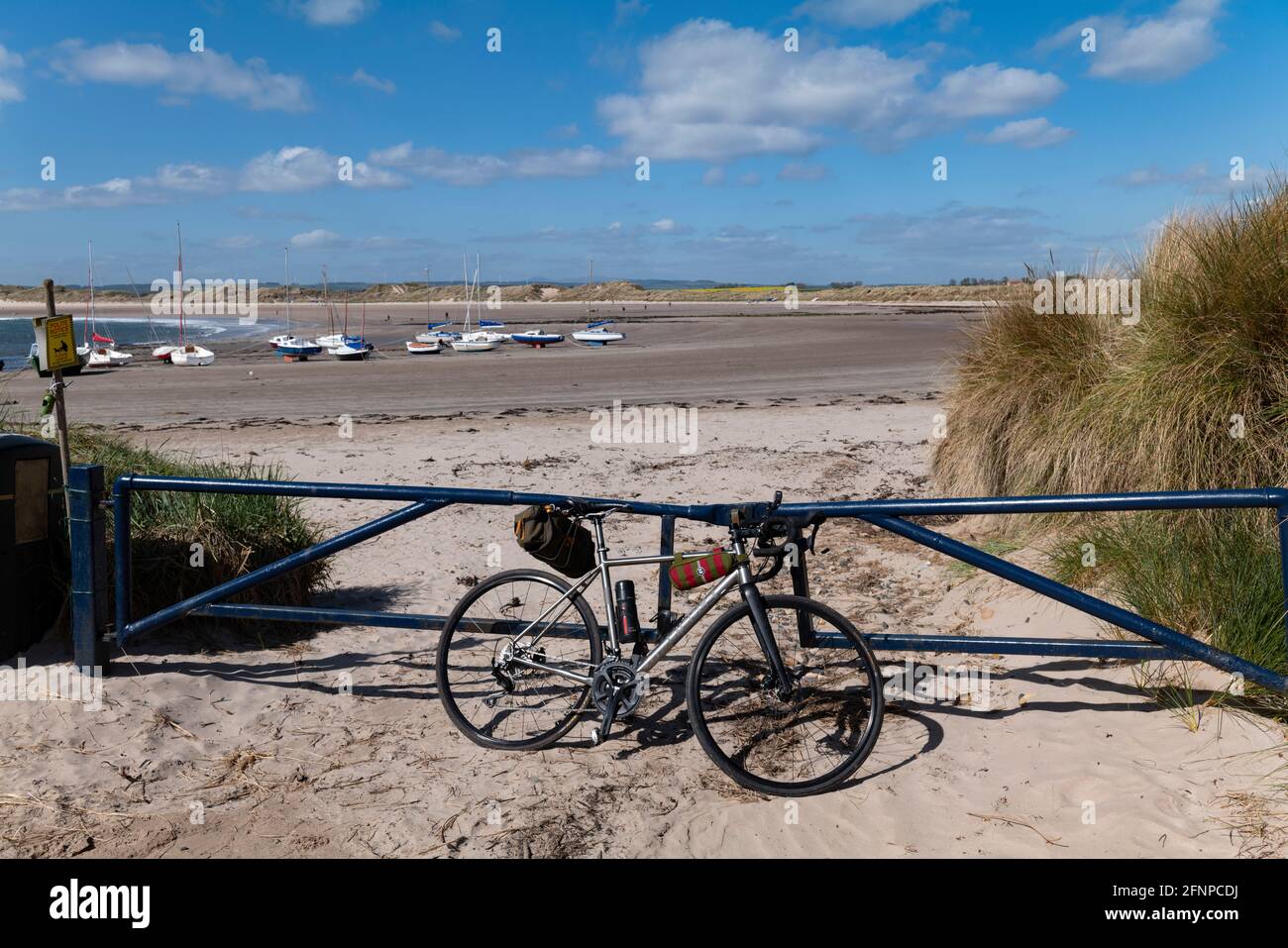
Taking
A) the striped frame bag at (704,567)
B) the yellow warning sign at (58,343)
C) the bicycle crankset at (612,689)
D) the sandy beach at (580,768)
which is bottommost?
the sandy beach at (580,768)

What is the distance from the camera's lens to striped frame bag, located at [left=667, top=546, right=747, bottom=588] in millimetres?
4348

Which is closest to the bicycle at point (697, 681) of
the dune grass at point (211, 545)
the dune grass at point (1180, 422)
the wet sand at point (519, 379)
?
the dune grass at point (211, 545)

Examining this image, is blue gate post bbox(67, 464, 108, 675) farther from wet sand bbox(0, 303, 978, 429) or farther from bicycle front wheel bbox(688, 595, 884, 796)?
wet sand bbox(0, 303, 978, 429)

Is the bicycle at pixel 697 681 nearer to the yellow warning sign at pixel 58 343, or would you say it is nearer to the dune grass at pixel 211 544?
the dune grass at pixel 211 544

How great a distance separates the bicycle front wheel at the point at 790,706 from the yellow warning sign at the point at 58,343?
145 inches

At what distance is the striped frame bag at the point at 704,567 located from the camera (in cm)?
435

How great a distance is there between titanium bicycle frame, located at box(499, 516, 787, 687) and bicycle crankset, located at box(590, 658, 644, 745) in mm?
47

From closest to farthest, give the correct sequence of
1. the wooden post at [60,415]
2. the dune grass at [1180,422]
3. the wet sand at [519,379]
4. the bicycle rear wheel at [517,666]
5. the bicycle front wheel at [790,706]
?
1. the bicycle front wheel at [790,706]
2. the bicycle rear wheel at [517,666]
3. the dune grass at [1180,422]
4. the wooden post at [60,415]
5. the wet sand at [519,379]

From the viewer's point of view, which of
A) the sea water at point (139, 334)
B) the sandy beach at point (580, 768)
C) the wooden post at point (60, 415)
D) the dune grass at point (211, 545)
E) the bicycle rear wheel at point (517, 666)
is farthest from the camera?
the sea water at point (139, 334)

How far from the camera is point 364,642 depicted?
244 inches

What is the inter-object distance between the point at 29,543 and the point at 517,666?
2.63 metres

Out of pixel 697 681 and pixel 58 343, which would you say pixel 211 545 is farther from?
pixel 697 681

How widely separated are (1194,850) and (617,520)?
20.5 ft
